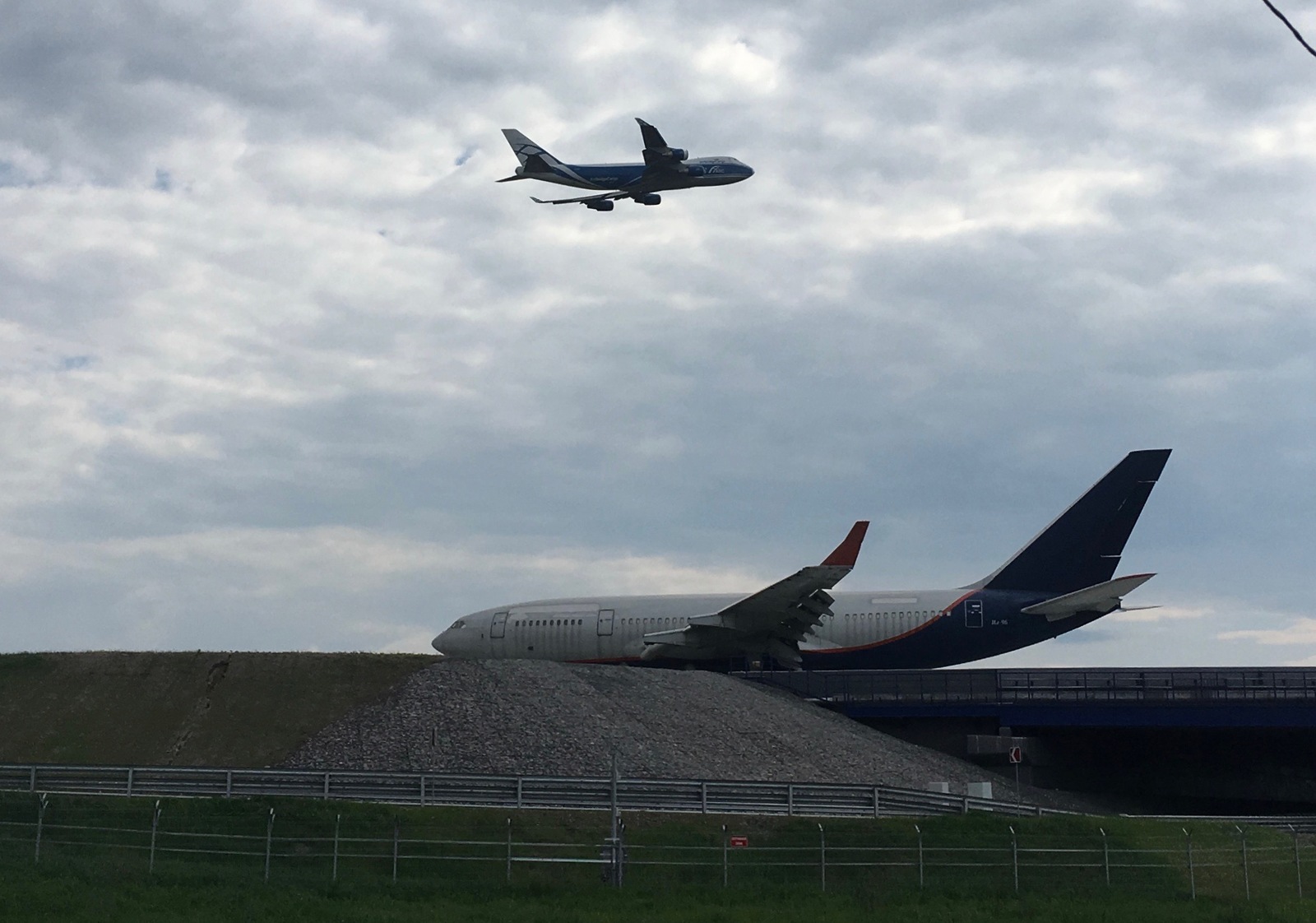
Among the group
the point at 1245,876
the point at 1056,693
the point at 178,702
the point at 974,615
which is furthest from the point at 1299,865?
the point at 178,702

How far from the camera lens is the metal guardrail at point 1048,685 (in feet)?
147

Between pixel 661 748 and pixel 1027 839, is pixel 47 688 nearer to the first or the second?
pixel 661 748

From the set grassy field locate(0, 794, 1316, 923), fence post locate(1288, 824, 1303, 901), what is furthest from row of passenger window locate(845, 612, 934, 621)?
fence post locate(1288, 824, 1303, 901)

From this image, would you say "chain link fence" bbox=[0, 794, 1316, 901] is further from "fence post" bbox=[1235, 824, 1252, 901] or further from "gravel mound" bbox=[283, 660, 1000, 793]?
"gravel mound" bbox=[283, 660, 1000, 793]

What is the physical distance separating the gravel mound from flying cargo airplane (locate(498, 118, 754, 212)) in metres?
17.5

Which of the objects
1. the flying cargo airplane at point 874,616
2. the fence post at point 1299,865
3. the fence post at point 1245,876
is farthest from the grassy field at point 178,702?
the fence post at point 1299,865

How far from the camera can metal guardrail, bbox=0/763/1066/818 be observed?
2867cm

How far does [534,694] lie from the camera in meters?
38.5

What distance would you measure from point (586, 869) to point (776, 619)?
84.3ft

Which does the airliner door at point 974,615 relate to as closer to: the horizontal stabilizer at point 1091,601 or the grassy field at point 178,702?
the horizontal stabilizer at point 1091,601

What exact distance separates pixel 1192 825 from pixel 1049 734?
45.6 feet

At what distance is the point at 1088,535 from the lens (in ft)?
167

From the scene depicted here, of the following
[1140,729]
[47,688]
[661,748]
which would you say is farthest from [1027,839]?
[47,688]

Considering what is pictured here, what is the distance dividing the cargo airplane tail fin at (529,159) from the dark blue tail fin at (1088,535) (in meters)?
23.3
